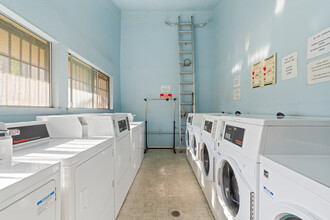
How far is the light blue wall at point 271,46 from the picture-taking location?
3.72ft

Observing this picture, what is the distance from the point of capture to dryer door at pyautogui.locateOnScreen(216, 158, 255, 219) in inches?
31.6

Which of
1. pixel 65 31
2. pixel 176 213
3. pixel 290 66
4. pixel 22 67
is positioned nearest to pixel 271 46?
pixel 290 66

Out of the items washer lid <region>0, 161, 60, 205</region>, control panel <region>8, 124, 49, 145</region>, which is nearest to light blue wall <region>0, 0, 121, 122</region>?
control panel <region>8, 124, 49, 145</region>

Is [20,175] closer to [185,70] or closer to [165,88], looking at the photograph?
[165,88]

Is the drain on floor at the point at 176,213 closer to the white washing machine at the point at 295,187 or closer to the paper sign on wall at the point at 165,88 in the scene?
the white washing machine at the point at 295,187

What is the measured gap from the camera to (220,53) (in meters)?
3.10

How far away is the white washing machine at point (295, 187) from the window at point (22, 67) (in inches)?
74.2

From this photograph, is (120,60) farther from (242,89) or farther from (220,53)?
(242,89)

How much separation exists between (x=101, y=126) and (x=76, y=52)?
1.19m

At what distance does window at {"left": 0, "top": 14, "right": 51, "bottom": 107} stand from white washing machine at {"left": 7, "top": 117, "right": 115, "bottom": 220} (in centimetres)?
42

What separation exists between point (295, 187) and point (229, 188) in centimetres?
71

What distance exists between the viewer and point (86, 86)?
93.6 inches

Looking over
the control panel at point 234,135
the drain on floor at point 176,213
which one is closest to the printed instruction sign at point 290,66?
the control panel at point 234,135

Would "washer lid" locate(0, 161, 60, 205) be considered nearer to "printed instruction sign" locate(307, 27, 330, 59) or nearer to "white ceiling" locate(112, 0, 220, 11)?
"printed instruction sign" locate(307, 27, 330, 59)
